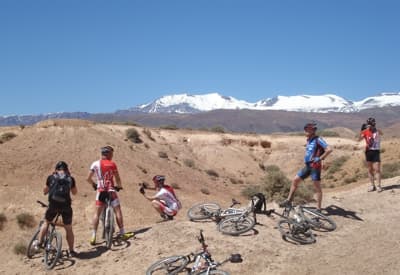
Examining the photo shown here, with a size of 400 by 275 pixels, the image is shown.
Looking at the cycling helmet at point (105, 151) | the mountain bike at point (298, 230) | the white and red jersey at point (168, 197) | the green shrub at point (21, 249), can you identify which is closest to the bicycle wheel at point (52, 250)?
the cycling helmet at point (105, 151)

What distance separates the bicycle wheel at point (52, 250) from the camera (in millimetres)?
8266

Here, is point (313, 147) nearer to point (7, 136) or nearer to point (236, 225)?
point (236, 225)

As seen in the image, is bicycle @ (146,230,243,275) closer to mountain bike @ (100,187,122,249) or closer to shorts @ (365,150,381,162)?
mountain bike @ (100,187,122,249)

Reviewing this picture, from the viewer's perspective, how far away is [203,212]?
10.2m

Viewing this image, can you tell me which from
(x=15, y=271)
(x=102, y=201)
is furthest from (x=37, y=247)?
(x=102, y=201)

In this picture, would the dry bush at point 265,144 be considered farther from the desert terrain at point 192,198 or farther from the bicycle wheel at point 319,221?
the bicycle wheel at point 319,221

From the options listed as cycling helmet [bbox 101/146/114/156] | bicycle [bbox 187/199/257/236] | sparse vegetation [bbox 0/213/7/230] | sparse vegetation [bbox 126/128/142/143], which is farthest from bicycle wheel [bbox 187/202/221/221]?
sparse vegetation [bbox 126/128/142/143]

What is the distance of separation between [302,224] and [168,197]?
306 centimetres

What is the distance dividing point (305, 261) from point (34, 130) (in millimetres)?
21469

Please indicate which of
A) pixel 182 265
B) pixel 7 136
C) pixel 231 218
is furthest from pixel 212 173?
pixel 182 265

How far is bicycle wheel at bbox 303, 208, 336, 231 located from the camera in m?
9.17

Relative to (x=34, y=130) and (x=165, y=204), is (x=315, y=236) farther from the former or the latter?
(x=34, y=130)

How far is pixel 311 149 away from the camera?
958cm

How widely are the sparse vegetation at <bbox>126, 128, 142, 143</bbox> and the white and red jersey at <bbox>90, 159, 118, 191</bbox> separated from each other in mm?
23698
